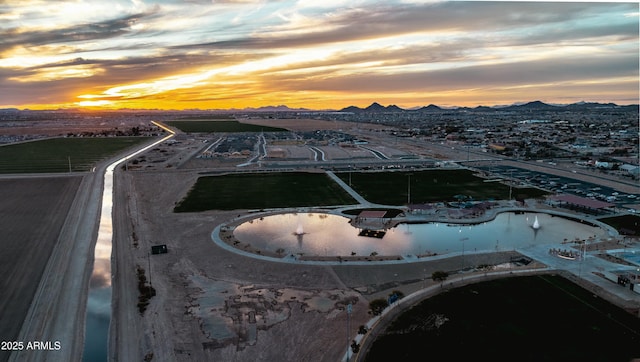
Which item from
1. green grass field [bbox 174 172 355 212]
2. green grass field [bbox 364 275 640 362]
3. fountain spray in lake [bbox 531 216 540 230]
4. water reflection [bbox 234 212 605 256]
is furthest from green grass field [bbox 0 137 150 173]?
green grass field [bbox 364 275 640 362]

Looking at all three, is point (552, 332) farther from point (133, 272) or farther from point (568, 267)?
point (133, 272)

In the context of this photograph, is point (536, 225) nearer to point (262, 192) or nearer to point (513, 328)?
point (513, 328)

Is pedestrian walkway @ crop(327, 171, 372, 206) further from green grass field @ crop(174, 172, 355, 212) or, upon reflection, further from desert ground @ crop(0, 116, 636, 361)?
desert ground @ crop(0, 116, 636, 361)

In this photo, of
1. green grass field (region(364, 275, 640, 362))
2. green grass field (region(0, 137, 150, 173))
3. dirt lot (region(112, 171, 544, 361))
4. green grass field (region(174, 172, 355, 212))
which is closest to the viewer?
green grass field (region(364, 275, 640, 362))

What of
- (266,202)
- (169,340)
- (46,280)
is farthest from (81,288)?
(266,202)

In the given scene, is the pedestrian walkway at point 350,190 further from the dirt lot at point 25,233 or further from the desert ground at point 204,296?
the dirt lot at point 25,233

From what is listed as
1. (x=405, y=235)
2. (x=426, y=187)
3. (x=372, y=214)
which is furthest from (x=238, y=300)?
(x=426, y=187)
